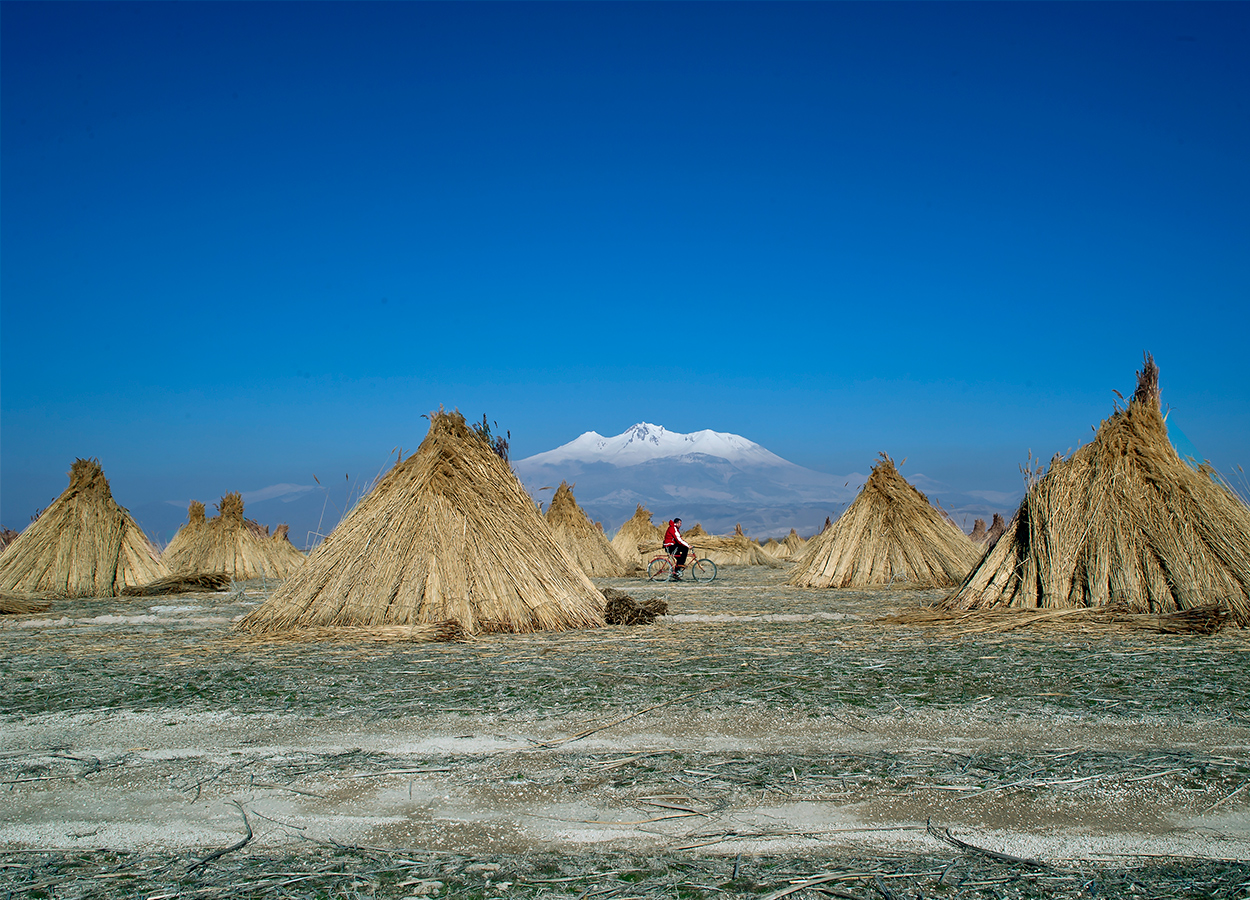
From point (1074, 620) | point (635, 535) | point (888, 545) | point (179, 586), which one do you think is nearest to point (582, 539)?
point (635, 535)

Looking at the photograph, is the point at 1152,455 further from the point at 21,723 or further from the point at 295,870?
the point at 21,723

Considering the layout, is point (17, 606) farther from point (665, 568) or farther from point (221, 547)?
point (665, 568)

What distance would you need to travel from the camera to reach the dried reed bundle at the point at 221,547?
20234 millimetres

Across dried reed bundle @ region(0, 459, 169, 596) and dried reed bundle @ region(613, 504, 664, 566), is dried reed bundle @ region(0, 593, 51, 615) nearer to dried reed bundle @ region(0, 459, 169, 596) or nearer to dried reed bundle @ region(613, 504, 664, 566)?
dried reed bundle @ region(0, 459, 169, 596)

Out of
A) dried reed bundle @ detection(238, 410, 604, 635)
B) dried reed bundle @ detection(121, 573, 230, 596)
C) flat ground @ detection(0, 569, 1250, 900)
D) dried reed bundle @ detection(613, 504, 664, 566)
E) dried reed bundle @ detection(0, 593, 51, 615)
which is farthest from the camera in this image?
dried reed bundle @ detection(613, 504, 664, 566)

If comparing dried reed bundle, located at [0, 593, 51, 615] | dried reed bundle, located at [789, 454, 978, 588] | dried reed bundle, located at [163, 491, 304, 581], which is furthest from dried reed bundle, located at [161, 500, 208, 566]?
dried reed bundle, located at [789, 454, 978, 588]

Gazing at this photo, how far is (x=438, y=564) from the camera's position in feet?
28.8

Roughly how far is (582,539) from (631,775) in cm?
1903

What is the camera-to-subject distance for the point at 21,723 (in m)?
4.70

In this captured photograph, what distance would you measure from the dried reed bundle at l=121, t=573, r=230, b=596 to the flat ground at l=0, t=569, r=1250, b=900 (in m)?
9.16

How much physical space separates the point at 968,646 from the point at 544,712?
450cm

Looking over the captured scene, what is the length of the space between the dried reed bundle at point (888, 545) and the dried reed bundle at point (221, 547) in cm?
1271

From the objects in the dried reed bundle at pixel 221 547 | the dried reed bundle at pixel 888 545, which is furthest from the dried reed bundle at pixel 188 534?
the dried reed bundle at pixel 888 545

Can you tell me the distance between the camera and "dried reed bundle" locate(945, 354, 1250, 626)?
8953 mm
